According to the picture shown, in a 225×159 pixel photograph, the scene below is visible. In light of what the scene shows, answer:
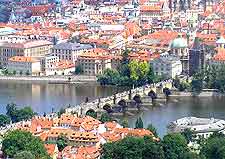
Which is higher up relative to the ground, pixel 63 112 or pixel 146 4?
pixel 146 4

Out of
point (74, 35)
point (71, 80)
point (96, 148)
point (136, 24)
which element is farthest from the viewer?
point (136, 24)

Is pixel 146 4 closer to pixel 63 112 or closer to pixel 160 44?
pixel 160 44

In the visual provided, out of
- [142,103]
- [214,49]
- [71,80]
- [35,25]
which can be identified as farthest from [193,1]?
[142,103]

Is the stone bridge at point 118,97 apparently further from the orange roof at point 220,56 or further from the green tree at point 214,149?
the green tree at point 214,149

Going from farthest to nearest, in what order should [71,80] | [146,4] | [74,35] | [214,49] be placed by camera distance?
[146,4] → [74,35] → [214,49] → [71,80]

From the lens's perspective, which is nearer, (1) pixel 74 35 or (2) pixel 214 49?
(2) pixel 214 49

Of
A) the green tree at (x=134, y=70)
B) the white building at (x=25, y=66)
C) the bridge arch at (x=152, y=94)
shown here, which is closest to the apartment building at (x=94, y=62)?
the white building at (x=25, y=66)

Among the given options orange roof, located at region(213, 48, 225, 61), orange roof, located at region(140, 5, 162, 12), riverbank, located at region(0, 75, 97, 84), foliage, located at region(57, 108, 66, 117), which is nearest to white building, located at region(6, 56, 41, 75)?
riverbank, located at region(0, 75, 97, 84)
